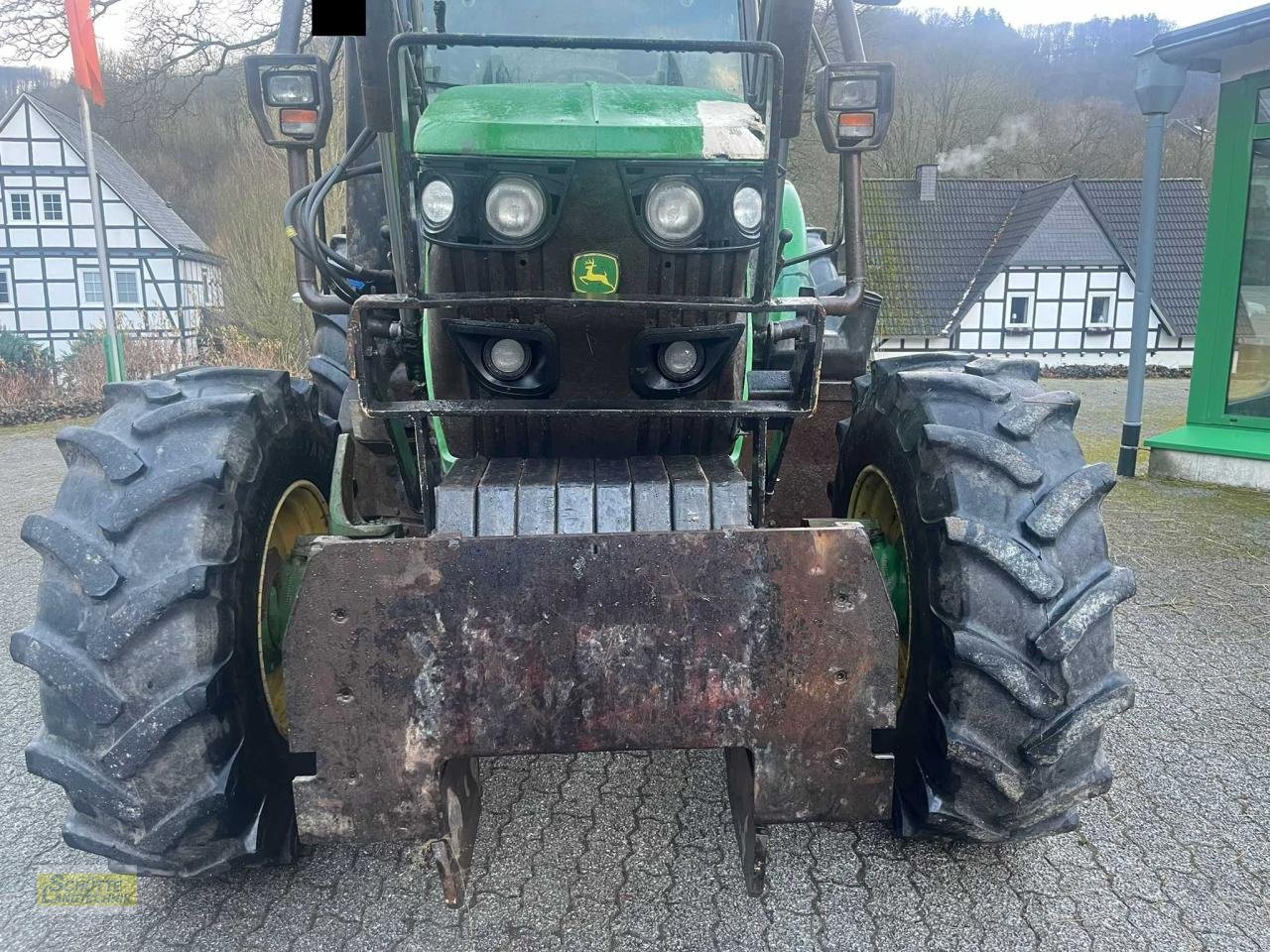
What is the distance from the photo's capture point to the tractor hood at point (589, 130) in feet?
7.19

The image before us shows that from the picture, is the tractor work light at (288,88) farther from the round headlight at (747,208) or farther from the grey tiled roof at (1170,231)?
the grey tiled roof at (1170,231)

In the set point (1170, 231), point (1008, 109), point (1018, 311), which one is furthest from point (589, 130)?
point (1008, 109)

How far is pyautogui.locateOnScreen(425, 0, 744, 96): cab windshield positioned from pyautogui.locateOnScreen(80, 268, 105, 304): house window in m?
31.8

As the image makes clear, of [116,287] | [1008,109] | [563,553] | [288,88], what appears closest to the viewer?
[563,553]

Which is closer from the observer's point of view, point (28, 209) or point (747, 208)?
point (747, 208)

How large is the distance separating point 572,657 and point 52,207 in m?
33.3

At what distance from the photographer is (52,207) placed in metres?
29.5

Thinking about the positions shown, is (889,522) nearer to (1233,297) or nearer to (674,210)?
(674,210)

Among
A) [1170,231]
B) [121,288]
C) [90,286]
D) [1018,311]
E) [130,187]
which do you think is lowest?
[1018,311]

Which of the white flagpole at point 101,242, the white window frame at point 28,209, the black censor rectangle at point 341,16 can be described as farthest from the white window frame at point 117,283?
the black censor rectangle at point 341,16

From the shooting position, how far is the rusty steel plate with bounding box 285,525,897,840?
2.11 meters

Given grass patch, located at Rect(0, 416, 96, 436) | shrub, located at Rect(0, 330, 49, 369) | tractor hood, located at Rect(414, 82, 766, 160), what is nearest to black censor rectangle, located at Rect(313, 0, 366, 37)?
tractor hood, located at Rect(414, 82, 766, 160)

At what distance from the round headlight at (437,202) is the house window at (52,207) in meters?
32.5

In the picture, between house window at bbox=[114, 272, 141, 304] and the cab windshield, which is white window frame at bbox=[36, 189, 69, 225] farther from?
the cab windshield
